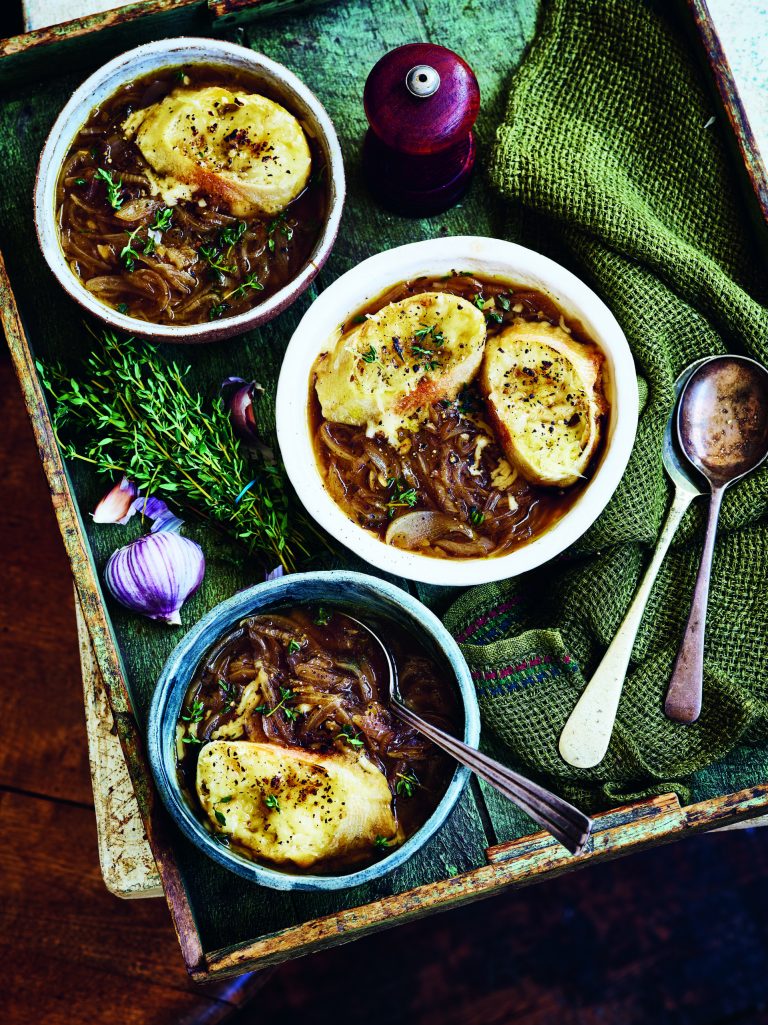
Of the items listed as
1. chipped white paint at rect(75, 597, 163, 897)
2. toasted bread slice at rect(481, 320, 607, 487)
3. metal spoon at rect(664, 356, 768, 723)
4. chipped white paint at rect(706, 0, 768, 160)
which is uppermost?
chipped white paint at rect(706, 0, 768, 160)

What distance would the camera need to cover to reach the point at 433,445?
7.90 ft

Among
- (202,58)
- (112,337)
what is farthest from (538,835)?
(202,58)

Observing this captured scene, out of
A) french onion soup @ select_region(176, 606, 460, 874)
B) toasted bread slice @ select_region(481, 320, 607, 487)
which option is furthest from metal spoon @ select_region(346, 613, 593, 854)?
toasted bread slice @ select_region(481, 320, 607, 487)

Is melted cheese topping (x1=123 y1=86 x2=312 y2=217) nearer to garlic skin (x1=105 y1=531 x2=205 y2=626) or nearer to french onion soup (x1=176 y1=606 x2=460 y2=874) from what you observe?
garlic skin (x1=105 y1=531 x2=205 y2=626)

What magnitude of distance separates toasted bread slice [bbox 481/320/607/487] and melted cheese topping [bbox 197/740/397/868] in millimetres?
890

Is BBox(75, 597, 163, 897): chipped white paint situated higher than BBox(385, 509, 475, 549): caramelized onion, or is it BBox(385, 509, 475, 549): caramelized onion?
BBox(385, 509, 475, 549): caramelized onion

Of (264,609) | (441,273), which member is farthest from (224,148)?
(264,609)

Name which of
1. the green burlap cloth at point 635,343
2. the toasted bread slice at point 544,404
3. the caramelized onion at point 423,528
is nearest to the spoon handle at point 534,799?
the green burlap cloth at point 635,343

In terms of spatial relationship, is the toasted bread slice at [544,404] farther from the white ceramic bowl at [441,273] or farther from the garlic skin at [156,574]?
the garlic skin at [156,574]

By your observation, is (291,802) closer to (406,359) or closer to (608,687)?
(608,687)

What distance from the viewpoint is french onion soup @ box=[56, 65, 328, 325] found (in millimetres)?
2385

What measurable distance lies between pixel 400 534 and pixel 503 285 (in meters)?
0.72

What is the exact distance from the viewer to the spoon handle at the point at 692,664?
248 cm

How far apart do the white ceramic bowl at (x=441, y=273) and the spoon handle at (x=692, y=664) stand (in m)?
0.41
